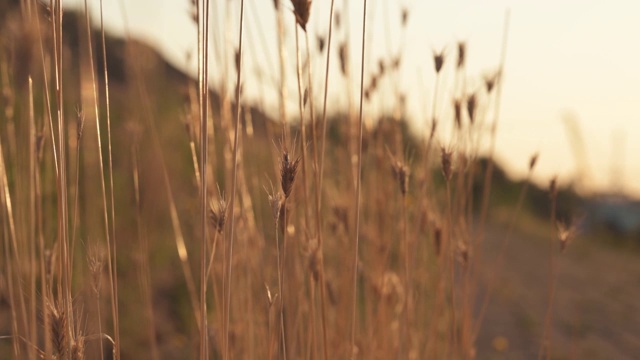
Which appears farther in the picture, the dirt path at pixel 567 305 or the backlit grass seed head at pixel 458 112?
the dirt path at pixel 567 305

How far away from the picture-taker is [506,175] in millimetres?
6824

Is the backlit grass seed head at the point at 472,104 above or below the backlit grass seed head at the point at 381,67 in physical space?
below

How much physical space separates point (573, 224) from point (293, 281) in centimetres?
48

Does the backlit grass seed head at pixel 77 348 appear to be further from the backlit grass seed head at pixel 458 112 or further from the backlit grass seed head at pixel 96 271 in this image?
the backlit grass seed head at pixel 458 112

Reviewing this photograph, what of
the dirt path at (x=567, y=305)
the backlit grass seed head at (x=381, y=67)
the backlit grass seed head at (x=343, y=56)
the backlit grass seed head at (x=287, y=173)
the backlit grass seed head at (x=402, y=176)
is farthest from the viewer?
the dirt path at (x=567, y=305)

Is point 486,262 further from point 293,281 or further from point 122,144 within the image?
point 293,281

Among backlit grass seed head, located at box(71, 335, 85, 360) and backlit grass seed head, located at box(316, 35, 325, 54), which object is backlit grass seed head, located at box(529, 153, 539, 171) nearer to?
backlit grass seed head, located at box(316, 35, 325, 54)

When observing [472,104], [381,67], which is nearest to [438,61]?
[472,104]

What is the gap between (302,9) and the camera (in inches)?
32.7

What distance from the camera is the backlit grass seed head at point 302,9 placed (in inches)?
32.6

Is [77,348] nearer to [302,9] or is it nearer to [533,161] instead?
[302,9]

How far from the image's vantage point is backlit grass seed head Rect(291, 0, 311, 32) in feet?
2.72

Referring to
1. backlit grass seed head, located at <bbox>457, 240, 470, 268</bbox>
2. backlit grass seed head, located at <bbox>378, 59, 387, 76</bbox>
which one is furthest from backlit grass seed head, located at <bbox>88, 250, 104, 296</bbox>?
backlit grass seed head, located at <bbox>378, 59, 387, 76</bbox>

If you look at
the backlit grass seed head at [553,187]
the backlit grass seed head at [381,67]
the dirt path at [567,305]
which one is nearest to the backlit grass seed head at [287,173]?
the backlit grass seed head at [553,187]
